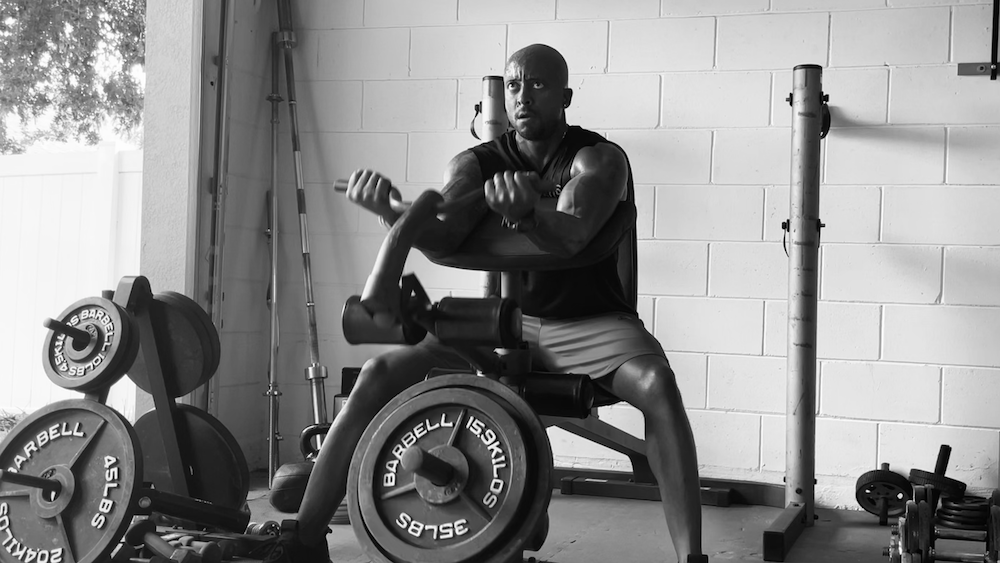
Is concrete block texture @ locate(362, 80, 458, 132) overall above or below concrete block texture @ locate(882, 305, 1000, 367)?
above

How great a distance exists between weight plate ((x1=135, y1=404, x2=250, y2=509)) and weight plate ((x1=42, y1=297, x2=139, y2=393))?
0.23m

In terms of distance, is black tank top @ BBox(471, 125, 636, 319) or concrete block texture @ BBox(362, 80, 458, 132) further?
concrete block texture @ BBox(362, 80, 458, 132)

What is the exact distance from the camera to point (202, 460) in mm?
2557

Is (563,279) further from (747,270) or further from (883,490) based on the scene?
(883,490)

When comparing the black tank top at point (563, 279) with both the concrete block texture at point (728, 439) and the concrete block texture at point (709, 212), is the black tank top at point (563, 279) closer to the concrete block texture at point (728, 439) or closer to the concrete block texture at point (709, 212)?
the concrete block texture at point (709, 212)

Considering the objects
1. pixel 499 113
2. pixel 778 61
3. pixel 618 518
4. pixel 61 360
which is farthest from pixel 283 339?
pixel 778 61

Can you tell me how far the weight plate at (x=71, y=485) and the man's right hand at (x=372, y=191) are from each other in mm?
757

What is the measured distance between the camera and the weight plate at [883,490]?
3459 millimetres

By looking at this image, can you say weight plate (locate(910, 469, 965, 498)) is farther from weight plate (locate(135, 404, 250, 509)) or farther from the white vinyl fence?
the white vinyl fence

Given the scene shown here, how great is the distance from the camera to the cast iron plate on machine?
76.4 inches

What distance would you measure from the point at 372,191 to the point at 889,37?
2483mm

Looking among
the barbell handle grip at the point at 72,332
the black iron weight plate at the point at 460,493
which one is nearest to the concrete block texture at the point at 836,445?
the black iron weight plate at the point at 460,493

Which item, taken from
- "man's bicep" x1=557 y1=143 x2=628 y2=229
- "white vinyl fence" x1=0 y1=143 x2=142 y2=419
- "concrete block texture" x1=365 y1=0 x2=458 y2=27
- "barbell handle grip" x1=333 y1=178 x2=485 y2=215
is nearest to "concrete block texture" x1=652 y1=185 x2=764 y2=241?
"concrete block texture" x1=365 y1=0 x2=458 y2=27

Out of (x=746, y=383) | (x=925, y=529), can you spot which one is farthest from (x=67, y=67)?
(x=925, y=529)
